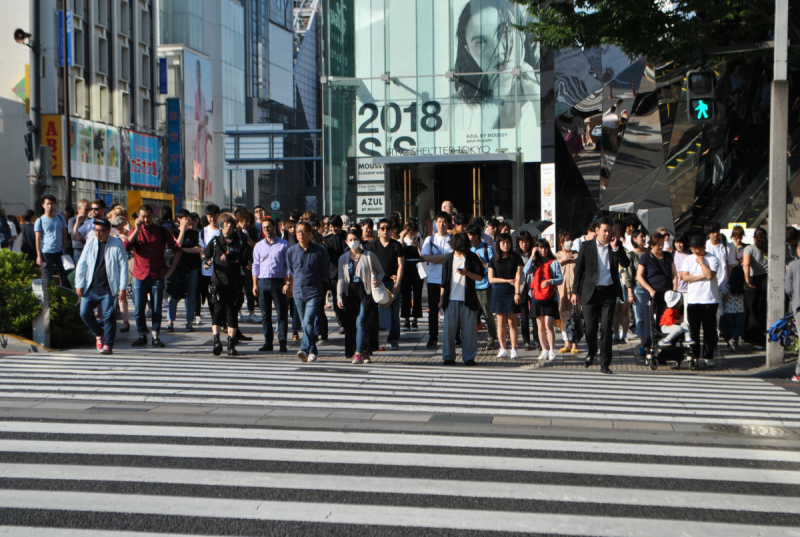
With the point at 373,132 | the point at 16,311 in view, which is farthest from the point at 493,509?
the point at 373,132

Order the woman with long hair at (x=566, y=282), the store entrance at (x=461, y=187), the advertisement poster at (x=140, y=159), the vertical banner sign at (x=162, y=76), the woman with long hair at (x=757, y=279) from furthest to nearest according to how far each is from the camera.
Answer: the vertical banner sign at (x=162, y=76) < the advertisement poster at (x=140, y=159) < the store entrance at (x=461, y=187) < the woman with long hair at (x=757, y=279) < the woman with long hair at (x=566, y=282)

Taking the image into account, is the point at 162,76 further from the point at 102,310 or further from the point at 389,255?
the point at 102,310

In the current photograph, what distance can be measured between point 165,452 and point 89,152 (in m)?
47.4

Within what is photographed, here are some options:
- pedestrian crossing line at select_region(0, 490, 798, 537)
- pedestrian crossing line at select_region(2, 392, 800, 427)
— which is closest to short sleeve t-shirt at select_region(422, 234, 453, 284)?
pedestrian crossing line at select_region(2, 392, 800, 427)

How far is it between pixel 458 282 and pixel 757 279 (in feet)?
17.5

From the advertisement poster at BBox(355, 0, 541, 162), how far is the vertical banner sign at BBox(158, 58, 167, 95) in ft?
125

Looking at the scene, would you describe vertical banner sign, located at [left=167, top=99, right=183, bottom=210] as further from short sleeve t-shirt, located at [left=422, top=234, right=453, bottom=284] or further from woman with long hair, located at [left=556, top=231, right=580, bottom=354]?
woman with long hair, located at [left=556, top=231, right=580, bottom=354]

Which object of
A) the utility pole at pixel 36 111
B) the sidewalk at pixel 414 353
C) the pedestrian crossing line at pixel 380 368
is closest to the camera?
the pedestrian crossing line at pixel 380 368

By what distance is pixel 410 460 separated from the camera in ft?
18.2

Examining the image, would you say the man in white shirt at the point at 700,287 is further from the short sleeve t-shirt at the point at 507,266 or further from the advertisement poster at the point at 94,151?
the advertisement poster at the point at 94,151

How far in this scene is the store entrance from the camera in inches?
1159

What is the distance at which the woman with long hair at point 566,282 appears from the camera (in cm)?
1273

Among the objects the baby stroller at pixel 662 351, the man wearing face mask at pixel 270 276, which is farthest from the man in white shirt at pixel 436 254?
the baby stroller at pixel 662 351

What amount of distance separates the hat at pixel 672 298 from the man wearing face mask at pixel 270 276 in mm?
5464
